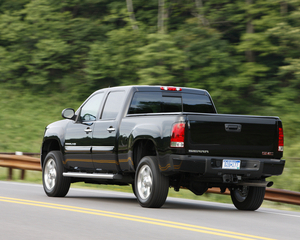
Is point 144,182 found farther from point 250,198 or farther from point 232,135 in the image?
point 250,198

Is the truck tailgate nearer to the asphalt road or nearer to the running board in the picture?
the asphalt road

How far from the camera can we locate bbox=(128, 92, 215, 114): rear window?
9680 millimetres

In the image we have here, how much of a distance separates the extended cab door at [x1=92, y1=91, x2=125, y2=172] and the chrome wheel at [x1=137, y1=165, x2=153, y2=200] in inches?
29.0

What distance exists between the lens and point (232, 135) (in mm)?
8516

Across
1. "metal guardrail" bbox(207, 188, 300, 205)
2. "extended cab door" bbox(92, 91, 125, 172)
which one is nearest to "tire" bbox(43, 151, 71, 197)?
"extended cab door" bbox(92, 91, 125, 172)

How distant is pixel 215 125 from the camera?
8375 mm

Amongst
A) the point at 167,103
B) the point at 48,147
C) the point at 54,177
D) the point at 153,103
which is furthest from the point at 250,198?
the point at 48,147

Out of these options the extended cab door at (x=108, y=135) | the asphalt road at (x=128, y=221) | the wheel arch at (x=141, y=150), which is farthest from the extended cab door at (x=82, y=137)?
the wheel arch at (x=141, y=150)

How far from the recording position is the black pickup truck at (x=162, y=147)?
828 centimetres

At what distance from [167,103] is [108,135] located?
125 cm

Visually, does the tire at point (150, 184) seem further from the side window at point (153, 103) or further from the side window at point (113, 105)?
the side window at point (113, 105)

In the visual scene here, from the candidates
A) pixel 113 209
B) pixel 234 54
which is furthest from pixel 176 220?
pixel 234 54

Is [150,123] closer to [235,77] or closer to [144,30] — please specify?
[235,77]

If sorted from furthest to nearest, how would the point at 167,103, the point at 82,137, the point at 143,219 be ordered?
1. the point at 82,137
2. the point at 167,103
3. the point at 143,219
